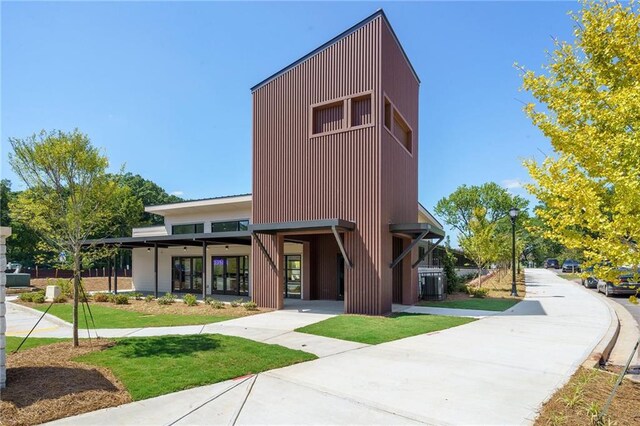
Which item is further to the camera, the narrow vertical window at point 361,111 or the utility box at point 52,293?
the utility box at point 52,293

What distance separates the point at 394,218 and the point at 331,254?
471cm

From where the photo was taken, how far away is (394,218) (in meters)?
16.4

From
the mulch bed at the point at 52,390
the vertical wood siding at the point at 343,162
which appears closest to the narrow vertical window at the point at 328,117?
the vertical wood siding at the point at 343,162

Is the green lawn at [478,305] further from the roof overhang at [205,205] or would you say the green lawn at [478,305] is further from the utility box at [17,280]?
the utility box at [17,280]

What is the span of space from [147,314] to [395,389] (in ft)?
38.5

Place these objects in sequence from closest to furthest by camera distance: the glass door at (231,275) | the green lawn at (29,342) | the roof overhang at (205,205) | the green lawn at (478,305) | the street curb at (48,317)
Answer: the green lawn at (29,342), the street curb at (48,317), the green lawn at (478,305), the roof overhang at (205,205), the glass door at (231,275)

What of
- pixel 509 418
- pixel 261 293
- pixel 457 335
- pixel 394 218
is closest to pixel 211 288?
pixel 261 293

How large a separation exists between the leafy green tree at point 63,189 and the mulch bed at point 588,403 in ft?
29.5

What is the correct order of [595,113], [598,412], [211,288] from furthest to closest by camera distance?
[211,288] < [595,113] < [598,412]

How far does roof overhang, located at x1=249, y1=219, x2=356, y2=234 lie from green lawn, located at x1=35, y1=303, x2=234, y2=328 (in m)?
3.62

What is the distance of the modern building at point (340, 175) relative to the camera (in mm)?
14789

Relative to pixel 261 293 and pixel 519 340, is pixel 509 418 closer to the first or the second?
pixel 519 340

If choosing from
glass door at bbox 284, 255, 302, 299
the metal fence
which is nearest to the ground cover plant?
glass door at bbox 284, 255, 302, 299

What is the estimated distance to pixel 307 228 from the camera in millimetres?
14828
